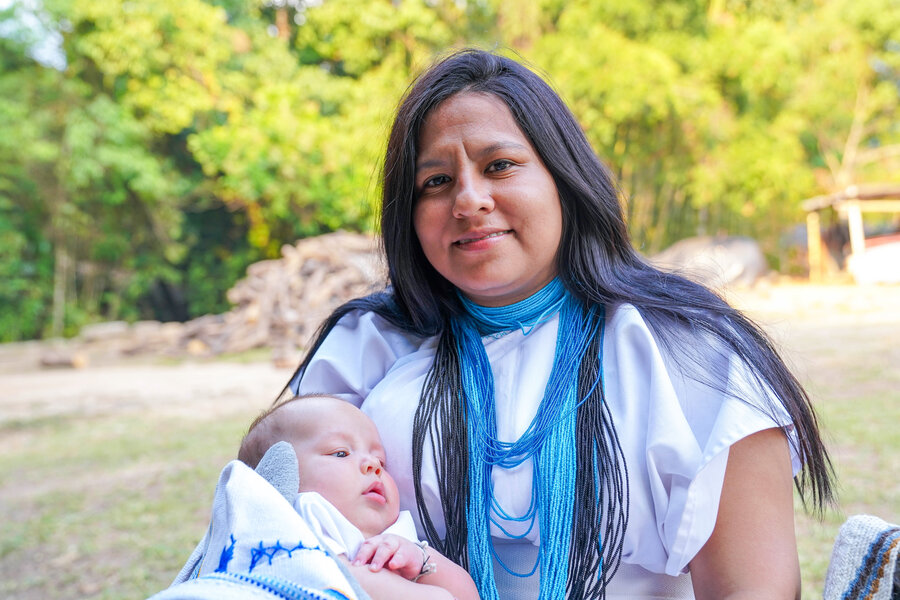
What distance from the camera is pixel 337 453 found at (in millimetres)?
1609

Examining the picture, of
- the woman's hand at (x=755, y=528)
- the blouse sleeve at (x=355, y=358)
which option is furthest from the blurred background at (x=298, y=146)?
the woman's hand at (x=755, y=528)

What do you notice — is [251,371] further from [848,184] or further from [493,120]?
[848,184]

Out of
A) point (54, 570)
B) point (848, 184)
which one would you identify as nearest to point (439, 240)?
point (54, 570)

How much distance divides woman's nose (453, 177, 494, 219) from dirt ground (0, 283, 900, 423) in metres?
4.53

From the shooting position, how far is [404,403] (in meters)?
1.75

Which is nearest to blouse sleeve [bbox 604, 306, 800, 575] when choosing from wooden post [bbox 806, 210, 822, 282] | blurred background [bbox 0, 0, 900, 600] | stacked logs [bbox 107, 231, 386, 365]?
blurred background [bbox 0, 0, 900, 600]

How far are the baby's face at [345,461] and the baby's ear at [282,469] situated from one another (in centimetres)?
5

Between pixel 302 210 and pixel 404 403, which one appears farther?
pixel 302 210

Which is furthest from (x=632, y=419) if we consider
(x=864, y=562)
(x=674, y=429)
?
(x=864, y=562)

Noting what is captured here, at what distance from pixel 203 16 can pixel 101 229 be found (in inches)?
196

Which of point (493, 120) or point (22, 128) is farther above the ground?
point (22, 128)

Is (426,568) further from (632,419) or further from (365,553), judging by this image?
(632,419)

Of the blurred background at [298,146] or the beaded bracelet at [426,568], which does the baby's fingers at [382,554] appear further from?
the blurred background at [298,146]

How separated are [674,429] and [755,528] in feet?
0.74
